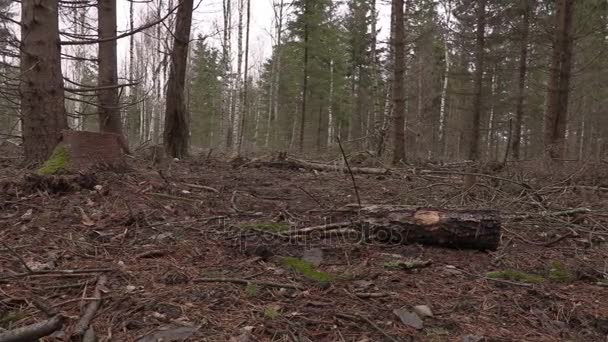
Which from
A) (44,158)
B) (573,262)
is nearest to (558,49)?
(573,262)

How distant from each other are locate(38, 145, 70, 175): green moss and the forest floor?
25 cm

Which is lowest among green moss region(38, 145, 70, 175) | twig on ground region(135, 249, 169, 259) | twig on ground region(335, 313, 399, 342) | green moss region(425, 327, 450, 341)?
green moss region(425, 327, 450, 341)

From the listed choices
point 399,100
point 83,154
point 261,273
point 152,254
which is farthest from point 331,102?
point 261,273

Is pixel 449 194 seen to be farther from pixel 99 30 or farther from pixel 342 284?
pixel 99 30

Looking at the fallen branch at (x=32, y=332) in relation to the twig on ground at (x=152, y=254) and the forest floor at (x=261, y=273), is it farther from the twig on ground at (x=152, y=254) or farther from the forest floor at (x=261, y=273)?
the twig on ground at (x=152, y=254)

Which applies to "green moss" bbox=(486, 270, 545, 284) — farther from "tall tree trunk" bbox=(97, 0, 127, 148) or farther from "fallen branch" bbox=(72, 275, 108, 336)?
"tall tree trunk" bbox=(97, 0, 127, 148)

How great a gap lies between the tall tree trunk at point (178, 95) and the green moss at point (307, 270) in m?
7.09

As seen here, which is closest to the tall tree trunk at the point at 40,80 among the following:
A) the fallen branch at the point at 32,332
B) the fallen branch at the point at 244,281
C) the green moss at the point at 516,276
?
the fallen branch at the point at 244,281

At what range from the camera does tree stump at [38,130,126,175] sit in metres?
4.66

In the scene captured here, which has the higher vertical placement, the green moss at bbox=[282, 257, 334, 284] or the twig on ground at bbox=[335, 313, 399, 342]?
the green moss at bbox=[282, 257, 334, 284]

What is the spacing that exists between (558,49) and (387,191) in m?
7.18

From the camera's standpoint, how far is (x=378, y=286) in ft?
9.42

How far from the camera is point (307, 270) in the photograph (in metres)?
3.01

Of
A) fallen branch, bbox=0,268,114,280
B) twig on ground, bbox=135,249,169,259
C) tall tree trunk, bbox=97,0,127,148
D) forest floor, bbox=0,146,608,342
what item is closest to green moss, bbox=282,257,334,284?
forest floor, bbox=0,146,608,342
